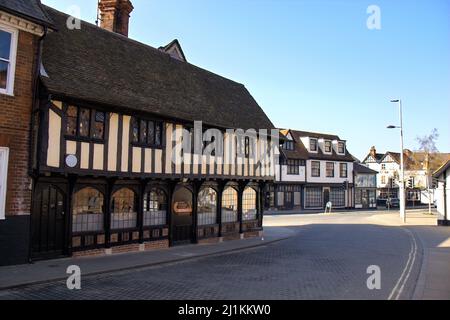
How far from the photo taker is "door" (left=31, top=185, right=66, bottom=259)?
12.1 m

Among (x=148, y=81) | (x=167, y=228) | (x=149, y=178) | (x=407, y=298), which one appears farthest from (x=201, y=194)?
(x=407, y=298)

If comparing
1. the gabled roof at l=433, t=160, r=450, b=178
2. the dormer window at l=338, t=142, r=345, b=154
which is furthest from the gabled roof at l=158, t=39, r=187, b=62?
the dormer window at l=338, t=142, r=345, b=154

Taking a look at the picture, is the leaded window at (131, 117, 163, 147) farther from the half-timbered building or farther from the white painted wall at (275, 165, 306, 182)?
the white painted wall at (275, 165, 306, 182)

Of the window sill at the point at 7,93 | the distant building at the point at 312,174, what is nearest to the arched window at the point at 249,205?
the window sill at the point at 7,93

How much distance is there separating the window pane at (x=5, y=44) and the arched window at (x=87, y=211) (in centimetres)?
470

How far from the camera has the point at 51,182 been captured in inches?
496

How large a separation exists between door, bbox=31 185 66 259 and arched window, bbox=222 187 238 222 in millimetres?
8704

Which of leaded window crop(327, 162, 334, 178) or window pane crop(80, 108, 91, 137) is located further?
leaded window crop(327, 162, 334, 178)

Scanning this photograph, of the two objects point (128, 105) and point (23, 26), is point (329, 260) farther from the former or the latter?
point (23, 26)

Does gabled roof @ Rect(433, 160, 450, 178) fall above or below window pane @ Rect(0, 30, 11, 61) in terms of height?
below

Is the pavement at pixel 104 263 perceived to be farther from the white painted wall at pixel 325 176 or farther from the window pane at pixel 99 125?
the white painted wall at pixel 325 176

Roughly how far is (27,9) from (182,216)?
9.74m

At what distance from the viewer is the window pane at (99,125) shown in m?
13.5

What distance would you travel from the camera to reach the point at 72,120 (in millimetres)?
12812
